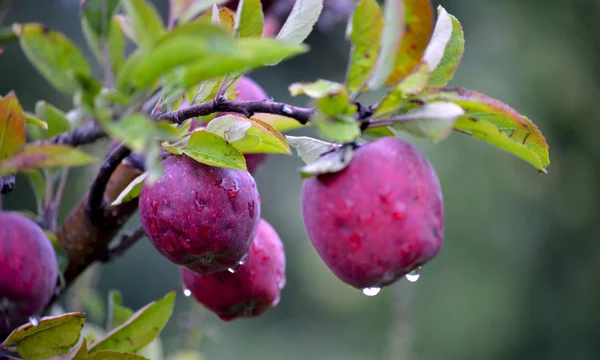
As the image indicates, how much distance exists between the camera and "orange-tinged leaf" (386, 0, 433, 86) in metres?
0.42

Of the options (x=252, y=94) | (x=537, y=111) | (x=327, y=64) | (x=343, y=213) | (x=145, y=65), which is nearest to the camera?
(x=145, y=65)

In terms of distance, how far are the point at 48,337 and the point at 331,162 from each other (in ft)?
0.86

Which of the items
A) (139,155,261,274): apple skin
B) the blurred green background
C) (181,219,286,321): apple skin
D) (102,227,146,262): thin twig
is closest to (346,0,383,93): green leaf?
(139,155,261,274): apple skin

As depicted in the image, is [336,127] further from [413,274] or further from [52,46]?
[52,46]

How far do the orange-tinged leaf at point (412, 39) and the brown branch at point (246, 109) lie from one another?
60mm

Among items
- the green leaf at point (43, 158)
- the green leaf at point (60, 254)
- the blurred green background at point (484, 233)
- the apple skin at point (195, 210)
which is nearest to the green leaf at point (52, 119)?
the green leaf at point (60, 254)

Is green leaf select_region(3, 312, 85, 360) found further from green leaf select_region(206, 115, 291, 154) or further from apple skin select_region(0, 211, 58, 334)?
green leaf select_region(206, 115, 291, 154)

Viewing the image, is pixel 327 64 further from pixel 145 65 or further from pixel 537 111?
pixel 145 65

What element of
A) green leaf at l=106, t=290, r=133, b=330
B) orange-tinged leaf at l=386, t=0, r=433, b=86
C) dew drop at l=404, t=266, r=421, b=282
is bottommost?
green leaf at l=106, t=290, r=133, b=330

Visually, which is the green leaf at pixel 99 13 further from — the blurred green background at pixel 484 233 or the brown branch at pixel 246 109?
the blurred green background at pixel 484 233

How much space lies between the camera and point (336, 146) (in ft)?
1.51

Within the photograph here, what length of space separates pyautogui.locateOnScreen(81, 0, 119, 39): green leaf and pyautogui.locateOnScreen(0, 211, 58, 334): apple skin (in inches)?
7.0

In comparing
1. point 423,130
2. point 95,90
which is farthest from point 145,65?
point 423,130

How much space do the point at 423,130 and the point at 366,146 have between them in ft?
0.18
